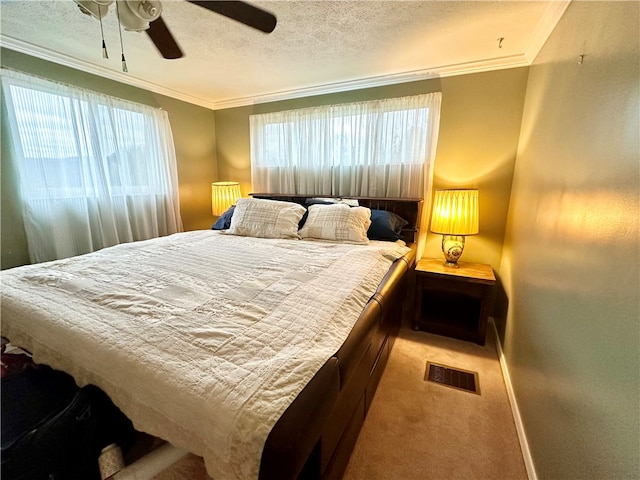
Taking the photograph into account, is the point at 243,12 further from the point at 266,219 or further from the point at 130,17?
the point at 266,219

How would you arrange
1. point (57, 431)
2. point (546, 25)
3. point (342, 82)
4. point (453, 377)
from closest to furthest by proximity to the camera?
point (57, 431) → point (546, 25) → point (453, 377) → point (342, 82)

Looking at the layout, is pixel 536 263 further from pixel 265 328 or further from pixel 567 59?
pixel 265 328

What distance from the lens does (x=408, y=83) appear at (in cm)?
260

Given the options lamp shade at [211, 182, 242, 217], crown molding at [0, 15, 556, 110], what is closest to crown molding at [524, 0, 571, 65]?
crown molding at [0, 15, 556, 110]

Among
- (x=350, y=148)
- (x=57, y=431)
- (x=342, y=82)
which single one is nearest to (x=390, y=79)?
(x=342, y=82)

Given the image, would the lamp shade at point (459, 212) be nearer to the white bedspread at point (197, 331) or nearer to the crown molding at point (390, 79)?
the white bedspread at point (197, 331)

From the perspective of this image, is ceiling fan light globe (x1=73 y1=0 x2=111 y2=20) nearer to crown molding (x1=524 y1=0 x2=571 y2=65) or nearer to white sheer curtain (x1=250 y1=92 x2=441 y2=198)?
white sheer curtain (x1=250 y1=92 x2=441 y2=198)

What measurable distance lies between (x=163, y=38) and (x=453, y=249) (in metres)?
2.56

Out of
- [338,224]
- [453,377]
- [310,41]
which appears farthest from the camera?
[338,224]

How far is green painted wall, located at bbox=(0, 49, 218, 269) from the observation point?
213 cm

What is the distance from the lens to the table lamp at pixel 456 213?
2213 mm

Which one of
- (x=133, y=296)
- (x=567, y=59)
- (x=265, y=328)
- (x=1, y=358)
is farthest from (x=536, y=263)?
(x=1, y=358)

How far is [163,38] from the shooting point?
4.90 ft

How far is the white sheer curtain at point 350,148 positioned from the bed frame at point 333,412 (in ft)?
4.40
